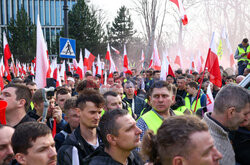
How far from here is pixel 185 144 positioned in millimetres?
1918

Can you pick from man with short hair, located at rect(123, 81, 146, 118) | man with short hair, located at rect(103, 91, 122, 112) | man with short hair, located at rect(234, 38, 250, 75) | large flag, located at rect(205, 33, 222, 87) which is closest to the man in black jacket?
man with short hair, located at rect(103, 91, 122, 112)

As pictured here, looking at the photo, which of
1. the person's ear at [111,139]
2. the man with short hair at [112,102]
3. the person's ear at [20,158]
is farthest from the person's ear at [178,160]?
the man with short hair at [112,102]

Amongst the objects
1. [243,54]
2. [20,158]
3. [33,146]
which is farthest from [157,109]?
[243,54]

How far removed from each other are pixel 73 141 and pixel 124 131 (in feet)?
2.11

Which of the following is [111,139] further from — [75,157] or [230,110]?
[230,110]

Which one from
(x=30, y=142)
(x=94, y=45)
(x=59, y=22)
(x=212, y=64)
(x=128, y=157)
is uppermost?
(x=59, y=22)

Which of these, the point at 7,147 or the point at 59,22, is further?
the point at 59,22

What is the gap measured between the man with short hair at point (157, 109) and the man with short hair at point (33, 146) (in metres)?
1.31

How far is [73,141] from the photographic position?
313 centimetres

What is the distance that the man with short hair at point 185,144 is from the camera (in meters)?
1.90

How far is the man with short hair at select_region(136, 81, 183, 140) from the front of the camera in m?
3.69

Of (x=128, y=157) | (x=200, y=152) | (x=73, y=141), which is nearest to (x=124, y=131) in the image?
(x=128, y=157)

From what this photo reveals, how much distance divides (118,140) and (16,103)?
194cm

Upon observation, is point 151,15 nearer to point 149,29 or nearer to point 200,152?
point 149,29
